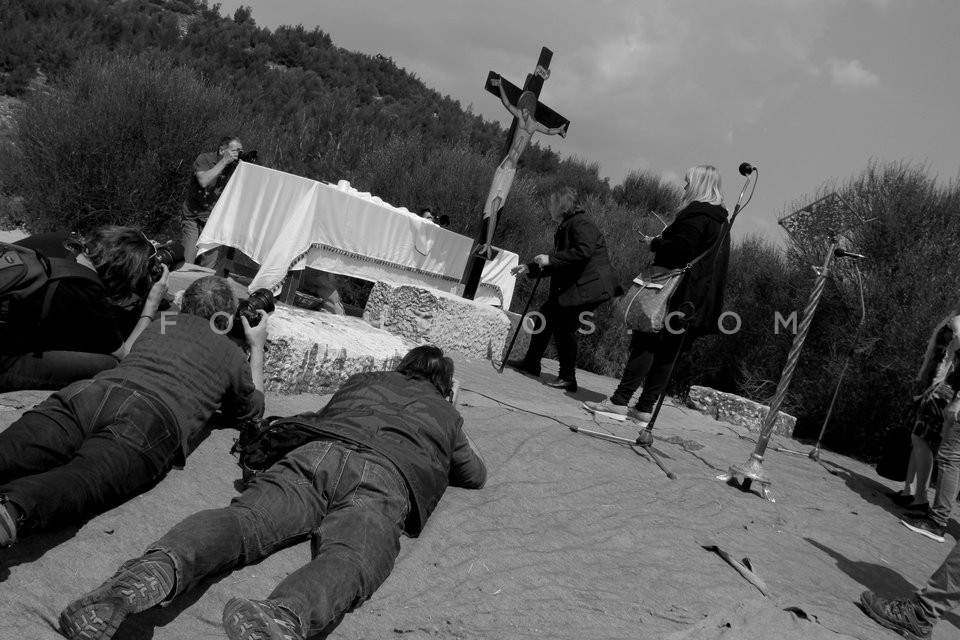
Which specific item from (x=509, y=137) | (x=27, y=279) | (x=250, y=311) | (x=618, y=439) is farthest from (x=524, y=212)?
(x=27, y=279)

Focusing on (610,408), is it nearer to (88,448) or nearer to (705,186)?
(705,186)

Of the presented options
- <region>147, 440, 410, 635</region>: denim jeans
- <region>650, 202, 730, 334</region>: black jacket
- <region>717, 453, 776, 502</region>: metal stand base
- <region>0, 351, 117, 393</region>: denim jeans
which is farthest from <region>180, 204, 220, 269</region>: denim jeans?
<region>717, 453, 776, 502</region>: metal stand base

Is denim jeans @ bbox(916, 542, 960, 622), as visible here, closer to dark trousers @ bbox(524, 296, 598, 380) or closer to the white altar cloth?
dark trousers @ bbox(524, 296, 598, 380)

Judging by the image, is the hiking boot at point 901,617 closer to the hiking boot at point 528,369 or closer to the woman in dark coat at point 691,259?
the woman in dark coat at point 691,259

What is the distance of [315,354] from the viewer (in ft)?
15.5

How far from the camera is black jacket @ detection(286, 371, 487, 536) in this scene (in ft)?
10.3

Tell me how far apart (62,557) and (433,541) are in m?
1.45

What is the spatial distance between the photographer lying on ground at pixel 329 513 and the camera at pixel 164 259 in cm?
120

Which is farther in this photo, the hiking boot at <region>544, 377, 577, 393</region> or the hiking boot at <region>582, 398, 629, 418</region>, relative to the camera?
the hiking boot at <region>544, 377, 577, 393</region>

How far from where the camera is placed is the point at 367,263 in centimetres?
728

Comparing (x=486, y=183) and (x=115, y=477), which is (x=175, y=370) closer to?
(x=115, y=477)

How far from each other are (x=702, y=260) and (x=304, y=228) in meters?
3.35

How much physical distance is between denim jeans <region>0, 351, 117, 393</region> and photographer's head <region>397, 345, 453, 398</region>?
59.8 inches

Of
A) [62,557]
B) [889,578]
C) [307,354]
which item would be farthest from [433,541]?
[889,578]
